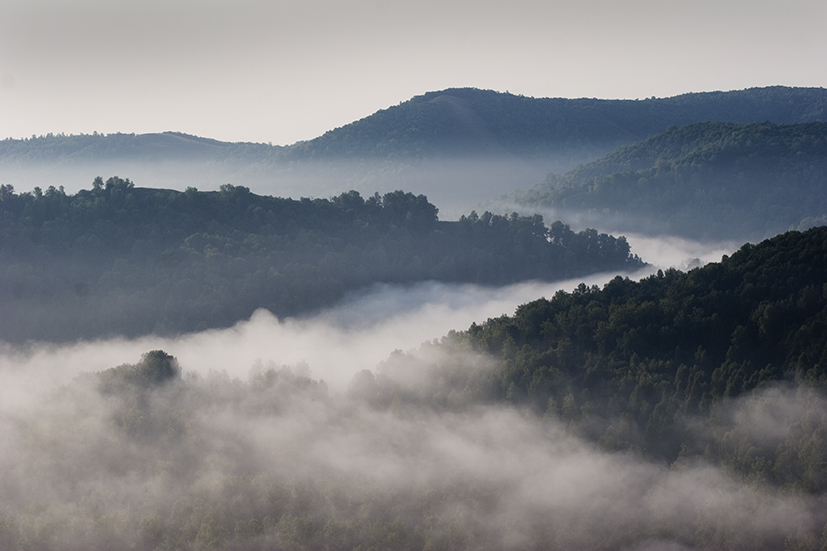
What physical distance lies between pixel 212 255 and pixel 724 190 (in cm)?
11058

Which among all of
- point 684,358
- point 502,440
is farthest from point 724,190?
point 502,440

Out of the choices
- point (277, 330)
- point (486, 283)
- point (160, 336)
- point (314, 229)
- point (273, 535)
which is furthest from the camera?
point (486, 283)

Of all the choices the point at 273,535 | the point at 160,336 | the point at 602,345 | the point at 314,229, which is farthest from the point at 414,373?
the point at 314,229

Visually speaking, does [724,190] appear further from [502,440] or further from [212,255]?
[502,440]

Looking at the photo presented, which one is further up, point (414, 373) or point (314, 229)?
point (314, 229)

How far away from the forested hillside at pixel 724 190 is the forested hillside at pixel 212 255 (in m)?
62.8

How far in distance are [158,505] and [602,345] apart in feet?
79.7

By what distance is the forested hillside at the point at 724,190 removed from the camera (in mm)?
164625

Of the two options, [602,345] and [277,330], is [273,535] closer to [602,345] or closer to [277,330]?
[602,345]

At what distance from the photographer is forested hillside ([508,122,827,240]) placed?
16462 cm

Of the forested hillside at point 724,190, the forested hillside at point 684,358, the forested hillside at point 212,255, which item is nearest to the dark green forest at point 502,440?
the forested hillside at point 684,358

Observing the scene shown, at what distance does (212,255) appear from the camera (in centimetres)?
8412

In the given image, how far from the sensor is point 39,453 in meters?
49.3

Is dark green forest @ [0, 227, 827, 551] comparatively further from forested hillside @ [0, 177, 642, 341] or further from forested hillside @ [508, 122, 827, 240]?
forested hillside @ [508, 122, 827, 240]
